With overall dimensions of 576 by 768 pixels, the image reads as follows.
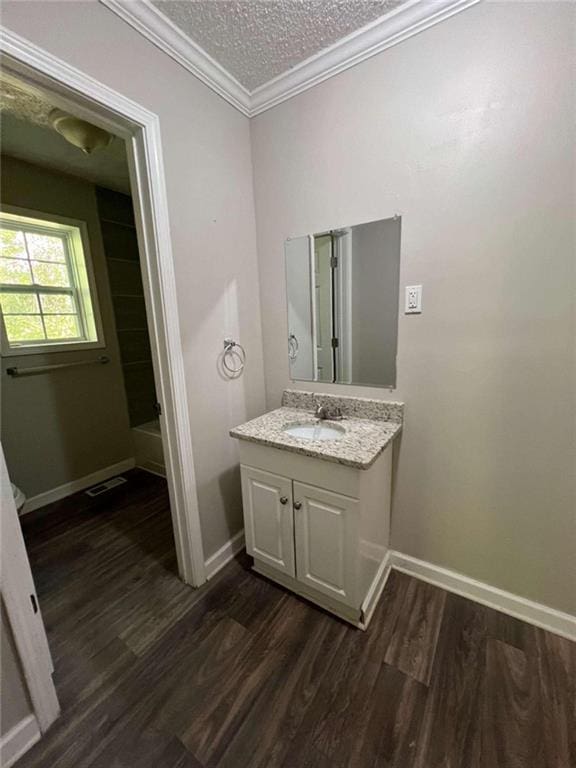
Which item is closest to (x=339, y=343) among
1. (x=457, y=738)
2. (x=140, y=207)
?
(x=140, y=207)

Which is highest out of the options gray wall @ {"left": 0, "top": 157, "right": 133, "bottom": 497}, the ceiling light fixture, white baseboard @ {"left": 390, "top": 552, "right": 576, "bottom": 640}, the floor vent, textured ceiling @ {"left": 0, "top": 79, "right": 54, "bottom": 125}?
textured ceiling @ {"left": 0, "top": 79, "right": 54, "bottom": 125}

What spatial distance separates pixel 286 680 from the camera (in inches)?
44.8

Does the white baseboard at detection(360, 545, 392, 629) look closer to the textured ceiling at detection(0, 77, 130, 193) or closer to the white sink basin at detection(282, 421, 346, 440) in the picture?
the white sink basin at detection(282, 421, 346, 440)

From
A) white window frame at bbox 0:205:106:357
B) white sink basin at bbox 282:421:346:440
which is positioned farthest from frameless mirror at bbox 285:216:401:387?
white window frame at bbox 0:205:106:357

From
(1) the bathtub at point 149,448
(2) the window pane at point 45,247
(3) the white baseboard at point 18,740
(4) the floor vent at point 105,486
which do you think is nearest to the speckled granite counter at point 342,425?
(3) the white baseboard at point 18,740

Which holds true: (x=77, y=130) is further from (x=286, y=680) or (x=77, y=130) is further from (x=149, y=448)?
(x=286, y=680)

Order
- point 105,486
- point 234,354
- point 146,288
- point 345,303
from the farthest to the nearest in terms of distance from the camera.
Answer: point 105,486
point 234,354
point 345,303
point 146,288

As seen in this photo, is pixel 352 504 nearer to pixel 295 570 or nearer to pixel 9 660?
pixel 295 570

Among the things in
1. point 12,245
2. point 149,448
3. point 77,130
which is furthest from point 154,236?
point 149,448

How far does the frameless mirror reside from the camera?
1.45 metres

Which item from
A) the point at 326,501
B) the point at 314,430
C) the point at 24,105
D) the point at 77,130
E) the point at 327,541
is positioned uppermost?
the point at 24,105

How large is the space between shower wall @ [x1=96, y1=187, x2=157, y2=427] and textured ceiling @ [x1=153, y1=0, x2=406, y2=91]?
1.81m

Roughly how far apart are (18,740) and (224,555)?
927 mm

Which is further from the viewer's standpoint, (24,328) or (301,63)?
(24,328)
